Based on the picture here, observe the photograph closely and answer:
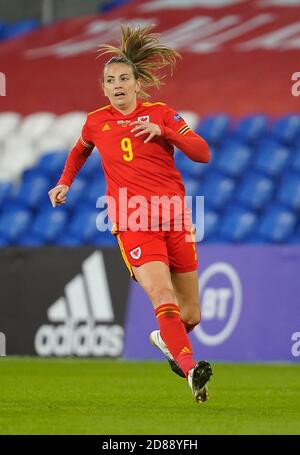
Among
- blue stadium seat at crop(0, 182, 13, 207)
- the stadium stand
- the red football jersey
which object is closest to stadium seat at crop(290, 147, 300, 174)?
the stadium stand

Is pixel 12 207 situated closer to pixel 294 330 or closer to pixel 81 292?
pixel 81 292

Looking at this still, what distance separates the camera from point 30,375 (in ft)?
38.8

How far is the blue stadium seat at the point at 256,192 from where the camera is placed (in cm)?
1561

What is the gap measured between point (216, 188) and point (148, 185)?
720cm

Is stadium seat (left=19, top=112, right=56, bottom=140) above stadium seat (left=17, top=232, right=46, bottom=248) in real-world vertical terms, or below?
above

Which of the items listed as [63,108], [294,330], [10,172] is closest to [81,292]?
[294,330]

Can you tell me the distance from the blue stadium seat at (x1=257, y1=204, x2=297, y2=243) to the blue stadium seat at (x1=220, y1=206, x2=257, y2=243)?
0.13 m

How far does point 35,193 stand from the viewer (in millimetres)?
16828

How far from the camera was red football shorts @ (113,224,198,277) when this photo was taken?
854cm

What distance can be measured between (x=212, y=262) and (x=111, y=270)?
1.15 m

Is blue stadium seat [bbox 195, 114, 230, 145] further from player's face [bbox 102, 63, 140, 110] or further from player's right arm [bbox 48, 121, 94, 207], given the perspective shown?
player's face [bbox 102, 63, 140, 110]

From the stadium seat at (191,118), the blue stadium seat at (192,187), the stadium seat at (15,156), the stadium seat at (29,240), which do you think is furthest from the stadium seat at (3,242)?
the stadium seat at (191,118)
